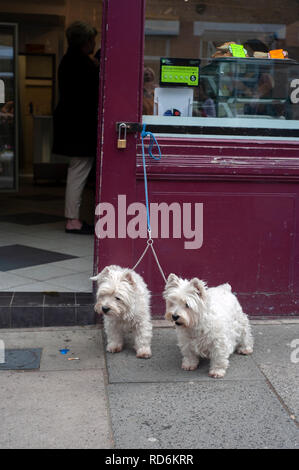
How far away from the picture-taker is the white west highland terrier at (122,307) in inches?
167

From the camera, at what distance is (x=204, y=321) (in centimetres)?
414

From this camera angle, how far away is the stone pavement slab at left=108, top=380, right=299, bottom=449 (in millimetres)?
3340

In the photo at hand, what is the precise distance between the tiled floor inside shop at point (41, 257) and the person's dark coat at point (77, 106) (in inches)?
45.5

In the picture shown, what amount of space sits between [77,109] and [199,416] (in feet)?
15.9

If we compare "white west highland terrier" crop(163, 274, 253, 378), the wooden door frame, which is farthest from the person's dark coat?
"white west highland terrier" crop(163, 274, 253, 378)

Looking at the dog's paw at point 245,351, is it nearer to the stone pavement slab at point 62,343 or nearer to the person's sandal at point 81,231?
the stone pavement slab at point 62,343

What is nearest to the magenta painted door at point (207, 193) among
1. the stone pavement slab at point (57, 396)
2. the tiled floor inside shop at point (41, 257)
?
the tiled floor inside shop at point (41, 257)

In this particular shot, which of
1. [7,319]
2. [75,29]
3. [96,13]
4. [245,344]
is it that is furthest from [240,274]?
[96,13]

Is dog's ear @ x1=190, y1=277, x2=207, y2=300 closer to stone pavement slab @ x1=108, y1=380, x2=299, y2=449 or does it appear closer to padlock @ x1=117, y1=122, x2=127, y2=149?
stone pavement slab @ x1=108, y1=380, x2=299, y2=449

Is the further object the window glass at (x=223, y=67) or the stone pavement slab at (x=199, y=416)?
the window glass at (x=223, y=67)

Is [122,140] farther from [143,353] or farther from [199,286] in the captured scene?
[143,353]

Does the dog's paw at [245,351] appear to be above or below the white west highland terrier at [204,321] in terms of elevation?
below

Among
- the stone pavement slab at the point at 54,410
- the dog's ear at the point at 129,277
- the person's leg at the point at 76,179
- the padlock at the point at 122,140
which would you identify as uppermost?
the padlock at the point at 122,140

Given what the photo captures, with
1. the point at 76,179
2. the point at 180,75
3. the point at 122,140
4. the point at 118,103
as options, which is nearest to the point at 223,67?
the point at 180,75
